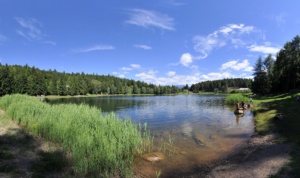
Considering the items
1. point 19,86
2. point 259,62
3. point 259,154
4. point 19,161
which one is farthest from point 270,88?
point 19,86

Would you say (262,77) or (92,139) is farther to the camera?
(262,77)

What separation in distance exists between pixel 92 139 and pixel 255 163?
370 inches

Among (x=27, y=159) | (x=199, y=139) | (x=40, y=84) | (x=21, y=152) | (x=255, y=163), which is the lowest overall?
(x=199, y=139)

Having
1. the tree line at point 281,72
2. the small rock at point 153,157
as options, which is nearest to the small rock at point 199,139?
the small rock at point 153,157

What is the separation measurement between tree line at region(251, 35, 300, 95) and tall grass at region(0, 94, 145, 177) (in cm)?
6134

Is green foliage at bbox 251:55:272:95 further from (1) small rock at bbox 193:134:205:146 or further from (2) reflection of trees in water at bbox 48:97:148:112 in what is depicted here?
(1) small rock at bbox 193:134:205:146

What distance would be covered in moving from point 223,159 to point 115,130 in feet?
25.0

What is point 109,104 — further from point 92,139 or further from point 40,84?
point 40,84

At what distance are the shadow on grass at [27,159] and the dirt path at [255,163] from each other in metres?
7.34

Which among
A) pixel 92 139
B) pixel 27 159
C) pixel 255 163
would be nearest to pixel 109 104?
pixel 92 139

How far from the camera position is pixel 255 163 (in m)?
11.7

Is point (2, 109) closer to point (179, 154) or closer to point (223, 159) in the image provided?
point (179, 154)

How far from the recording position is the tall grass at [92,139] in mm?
10550

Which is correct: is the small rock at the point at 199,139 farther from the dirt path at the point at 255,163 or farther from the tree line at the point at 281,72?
the tree line at the point at 281,72
